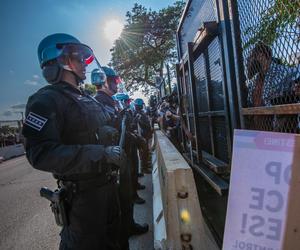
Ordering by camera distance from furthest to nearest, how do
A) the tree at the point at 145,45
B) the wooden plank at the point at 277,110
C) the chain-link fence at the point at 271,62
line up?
the tree at the point at 145,45, the chain-link fence at the point at 271,62, the wooden plank at the point at 277,110

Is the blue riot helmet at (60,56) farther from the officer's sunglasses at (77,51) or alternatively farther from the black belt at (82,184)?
the black belt at (82,184)

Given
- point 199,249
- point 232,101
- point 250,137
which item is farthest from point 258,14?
point 199,249

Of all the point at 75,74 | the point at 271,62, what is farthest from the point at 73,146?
the point at 271,62

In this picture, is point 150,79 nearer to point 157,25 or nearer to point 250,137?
point 157,25

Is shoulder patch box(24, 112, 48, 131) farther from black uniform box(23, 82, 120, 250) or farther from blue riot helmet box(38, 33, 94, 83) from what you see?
blue riot helmet box(38, 33, 94, 83)

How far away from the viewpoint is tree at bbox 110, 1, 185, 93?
93.4 ft

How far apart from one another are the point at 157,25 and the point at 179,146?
24.7 meters

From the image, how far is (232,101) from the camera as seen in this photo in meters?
2.50

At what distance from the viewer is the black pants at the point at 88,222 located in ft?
6.95

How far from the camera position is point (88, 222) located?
7.04ft

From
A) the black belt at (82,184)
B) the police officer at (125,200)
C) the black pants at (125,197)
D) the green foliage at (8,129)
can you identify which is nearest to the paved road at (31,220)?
the police officer at (125,200)

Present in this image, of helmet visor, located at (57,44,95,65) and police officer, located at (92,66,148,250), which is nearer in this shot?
helmet visor, located at (57,44,95,65)

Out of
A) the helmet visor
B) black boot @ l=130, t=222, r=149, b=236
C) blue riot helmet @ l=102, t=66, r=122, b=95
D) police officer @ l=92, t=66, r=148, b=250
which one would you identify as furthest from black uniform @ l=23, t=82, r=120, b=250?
blue riot helmet @ l=102, t=66, r=122, b=95

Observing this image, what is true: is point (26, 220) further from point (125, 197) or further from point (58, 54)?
point (58, 54)
